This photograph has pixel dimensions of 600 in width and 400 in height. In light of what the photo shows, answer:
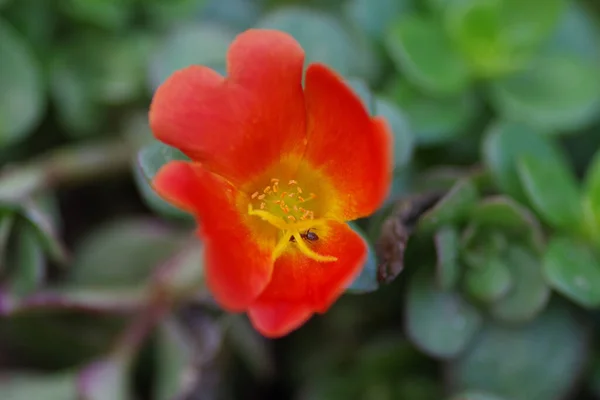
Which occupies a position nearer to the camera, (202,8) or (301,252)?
(301,252)

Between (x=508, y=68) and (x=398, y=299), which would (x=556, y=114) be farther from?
(x=398, y=299)

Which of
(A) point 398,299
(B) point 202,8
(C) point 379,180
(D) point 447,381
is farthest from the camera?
(B) point 202,8

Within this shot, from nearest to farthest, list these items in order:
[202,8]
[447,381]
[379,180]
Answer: [379,180] → [447,381] → [202,8]

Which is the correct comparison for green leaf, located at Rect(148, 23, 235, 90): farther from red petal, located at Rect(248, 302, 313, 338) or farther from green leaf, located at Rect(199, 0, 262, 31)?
red petal, located at Rect(248, 302, 313, 338)

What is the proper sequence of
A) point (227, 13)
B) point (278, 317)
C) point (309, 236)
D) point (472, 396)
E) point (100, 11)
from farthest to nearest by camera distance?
point (227, 13) → point (100, 11) → point (472, 396) → point (309, 236) → point (278, 317)

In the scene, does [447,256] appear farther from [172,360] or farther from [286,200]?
[172,360]

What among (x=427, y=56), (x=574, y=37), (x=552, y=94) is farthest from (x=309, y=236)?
(x=574, y=37)

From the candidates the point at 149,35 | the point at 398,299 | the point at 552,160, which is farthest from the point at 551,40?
the point at 149,35

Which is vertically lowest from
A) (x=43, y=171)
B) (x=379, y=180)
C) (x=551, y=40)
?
(x=43, y=171)
